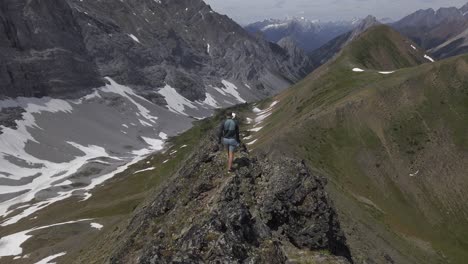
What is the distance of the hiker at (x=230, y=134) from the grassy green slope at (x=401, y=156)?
1214 inches

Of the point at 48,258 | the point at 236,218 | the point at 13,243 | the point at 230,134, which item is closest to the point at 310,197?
the point at 230,134

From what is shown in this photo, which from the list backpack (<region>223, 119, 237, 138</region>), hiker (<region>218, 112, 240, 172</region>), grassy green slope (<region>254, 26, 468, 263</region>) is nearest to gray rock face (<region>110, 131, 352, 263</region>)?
hiker (<region>218, 112, 240, 172</region>)

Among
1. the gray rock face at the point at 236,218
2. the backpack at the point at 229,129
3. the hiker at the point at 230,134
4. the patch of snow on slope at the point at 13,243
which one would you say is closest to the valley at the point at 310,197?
the gray rock face at the point at 236,218

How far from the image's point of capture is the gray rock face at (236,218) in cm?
2227

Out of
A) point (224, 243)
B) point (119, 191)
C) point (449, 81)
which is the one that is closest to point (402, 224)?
point (449, 81)

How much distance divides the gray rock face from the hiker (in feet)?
4.73

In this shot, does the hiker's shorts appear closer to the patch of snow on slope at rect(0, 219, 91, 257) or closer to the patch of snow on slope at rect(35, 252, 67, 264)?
the patch of snow on slope at rect(35, 252, 67, 264)

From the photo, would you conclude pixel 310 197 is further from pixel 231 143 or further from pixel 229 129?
pixel 229 129

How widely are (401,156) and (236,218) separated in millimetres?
78206

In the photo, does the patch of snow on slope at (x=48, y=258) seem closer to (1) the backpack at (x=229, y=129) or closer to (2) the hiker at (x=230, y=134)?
(2) the hiker at (x=230, y=134)

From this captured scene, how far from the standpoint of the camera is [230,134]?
3119cm

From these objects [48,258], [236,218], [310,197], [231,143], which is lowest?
[48,258]

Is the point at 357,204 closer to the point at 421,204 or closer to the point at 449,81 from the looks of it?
the point at 421,204

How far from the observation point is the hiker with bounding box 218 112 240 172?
3039cm
